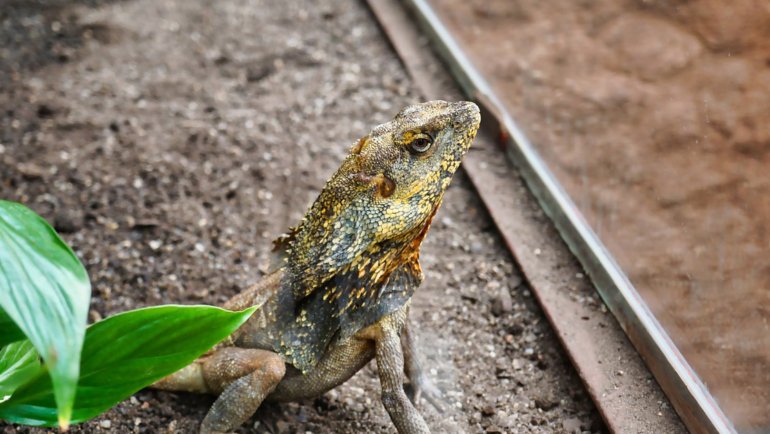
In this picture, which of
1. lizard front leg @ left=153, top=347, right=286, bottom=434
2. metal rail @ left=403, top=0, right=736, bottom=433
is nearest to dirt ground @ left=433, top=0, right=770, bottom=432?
metal rail @ left=403, top=0, right=736, bottom=433

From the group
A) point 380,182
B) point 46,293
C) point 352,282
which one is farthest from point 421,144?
point 46,293

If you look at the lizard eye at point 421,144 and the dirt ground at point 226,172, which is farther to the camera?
the dirt ground at point 226,172

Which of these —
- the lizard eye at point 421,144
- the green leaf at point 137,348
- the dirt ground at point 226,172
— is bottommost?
the dirt ground at point 226,172

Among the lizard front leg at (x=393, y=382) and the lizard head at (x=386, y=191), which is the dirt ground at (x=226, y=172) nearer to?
the lizard front leg at (x=393, y=382)

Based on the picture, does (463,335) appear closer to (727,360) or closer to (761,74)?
(727,360)

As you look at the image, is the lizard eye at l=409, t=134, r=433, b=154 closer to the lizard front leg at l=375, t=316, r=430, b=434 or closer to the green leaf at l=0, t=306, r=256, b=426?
the lizard front leg at l=375, t=316, r=430, b=434

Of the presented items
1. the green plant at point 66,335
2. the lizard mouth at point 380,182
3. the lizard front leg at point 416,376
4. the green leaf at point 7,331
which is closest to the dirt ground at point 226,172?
the lizard front leg at point 416,376
